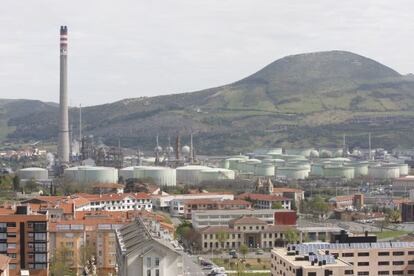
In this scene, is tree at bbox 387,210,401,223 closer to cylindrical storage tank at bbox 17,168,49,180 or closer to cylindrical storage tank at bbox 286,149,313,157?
cylindrical storage tank at bbox 17,168,49,180

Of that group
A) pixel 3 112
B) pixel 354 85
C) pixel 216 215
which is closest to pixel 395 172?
pixel 216 215

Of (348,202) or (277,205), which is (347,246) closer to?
(277,205)

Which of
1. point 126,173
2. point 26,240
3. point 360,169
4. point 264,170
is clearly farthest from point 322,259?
point 360,169

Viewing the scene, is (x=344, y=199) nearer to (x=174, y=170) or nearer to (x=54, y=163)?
(x=174, y=170)

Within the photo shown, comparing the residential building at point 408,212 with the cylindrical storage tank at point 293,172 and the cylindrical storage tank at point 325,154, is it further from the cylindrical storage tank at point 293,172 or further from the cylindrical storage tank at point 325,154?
the cylindrical storage tank at point 325,154

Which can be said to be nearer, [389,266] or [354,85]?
[389,266]

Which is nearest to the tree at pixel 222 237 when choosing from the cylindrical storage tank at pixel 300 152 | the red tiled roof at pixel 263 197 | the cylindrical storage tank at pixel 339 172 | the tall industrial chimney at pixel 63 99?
the red tiled roof at pixel 263 197
